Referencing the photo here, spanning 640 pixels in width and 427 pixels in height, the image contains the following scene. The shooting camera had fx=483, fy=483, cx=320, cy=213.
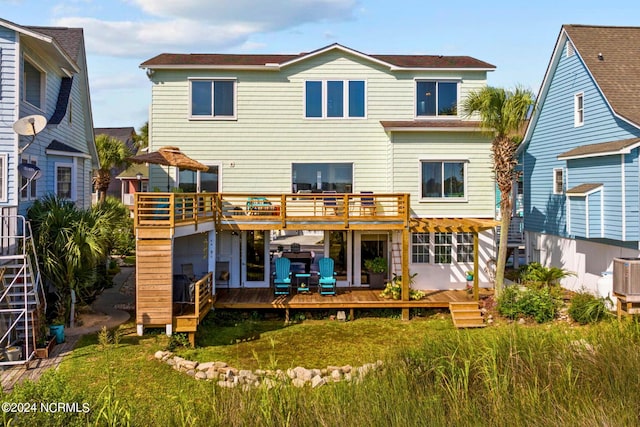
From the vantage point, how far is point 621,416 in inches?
261

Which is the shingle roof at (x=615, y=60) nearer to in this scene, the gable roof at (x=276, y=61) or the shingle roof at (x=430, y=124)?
the gable roof at (x=276, y=61)

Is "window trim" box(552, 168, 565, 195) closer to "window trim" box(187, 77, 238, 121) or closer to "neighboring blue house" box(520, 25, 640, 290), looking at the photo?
"neighboring blue house" box(520, 25, 640, 290)

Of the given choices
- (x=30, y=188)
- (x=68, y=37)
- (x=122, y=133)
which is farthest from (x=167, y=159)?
(x=122, y=133)

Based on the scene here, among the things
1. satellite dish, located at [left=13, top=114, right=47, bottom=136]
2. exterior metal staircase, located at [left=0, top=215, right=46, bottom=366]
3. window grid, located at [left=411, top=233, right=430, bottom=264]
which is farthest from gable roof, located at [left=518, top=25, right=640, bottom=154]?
exterior metal staircase, located at [left=0, top=215, right=46, bottom=366]

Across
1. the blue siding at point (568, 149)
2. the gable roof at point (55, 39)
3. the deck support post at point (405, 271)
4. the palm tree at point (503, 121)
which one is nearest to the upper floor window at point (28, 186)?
the gable roof at point (55, 39)

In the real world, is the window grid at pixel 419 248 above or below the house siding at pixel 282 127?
below

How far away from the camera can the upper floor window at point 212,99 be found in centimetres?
1819

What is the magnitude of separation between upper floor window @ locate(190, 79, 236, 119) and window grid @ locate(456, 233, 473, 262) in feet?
31.5

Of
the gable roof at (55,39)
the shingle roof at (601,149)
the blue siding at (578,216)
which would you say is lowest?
the blue siding at (578,216)

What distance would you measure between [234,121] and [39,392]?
13046 millimetres

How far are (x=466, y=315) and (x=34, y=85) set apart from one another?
15.5 m

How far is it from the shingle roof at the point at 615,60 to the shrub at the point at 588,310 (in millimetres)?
5646

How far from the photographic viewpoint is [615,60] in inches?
689

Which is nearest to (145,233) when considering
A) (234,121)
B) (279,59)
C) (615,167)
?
(234,121)
